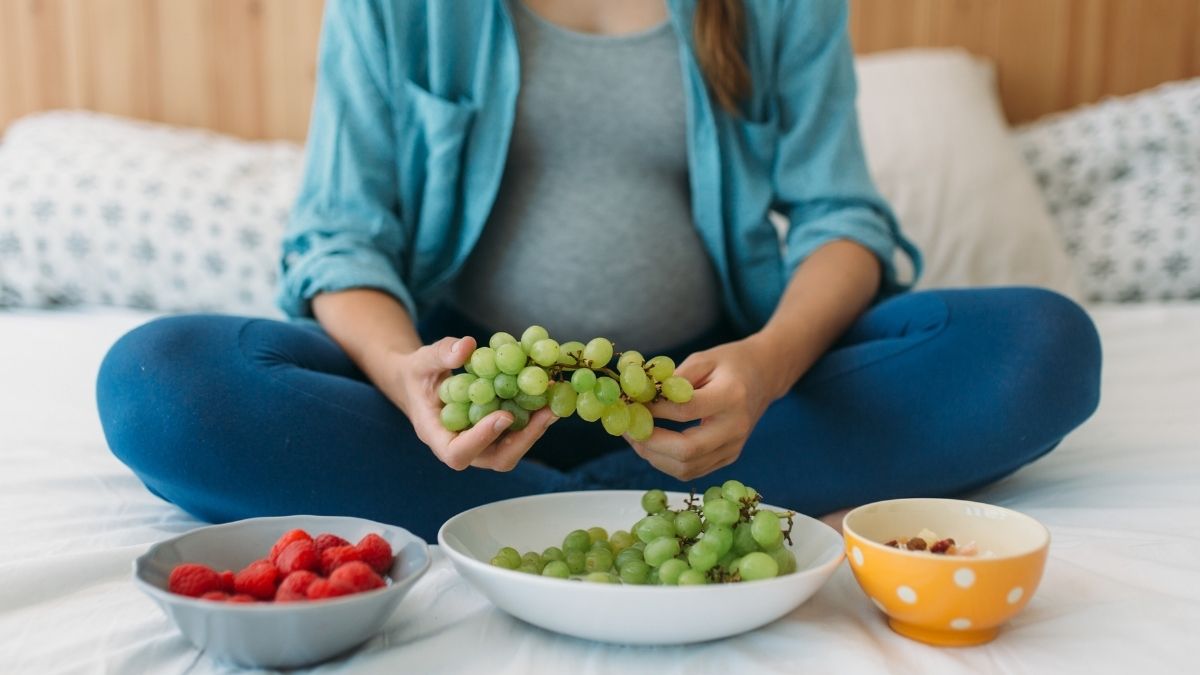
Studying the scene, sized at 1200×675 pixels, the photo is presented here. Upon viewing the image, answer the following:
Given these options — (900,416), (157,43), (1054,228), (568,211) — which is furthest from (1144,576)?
(157,43)

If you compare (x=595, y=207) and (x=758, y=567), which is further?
(x=595, y=207)

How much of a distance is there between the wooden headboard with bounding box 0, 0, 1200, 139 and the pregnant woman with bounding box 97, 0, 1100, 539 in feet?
3.15

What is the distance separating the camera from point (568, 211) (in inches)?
45.4

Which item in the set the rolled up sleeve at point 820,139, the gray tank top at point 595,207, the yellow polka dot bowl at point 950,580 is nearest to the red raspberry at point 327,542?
the yellow polka dot bowl at point 950,580

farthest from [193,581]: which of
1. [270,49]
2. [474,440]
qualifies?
[270,49]

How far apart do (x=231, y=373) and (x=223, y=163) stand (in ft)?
3.28

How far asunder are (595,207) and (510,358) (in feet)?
1.55

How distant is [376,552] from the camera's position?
0.71m

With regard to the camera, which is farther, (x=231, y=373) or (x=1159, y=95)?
(x=1159, y=95)

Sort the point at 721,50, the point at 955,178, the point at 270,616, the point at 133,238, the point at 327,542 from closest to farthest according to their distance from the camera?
the point at 270,616 < the point at 327,542 < the point at 721,50 < the point at 133,238 < the point at 955,178

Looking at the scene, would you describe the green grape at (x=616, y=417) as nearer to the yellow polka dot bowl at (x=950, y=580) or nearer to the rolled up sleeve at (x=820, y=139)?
the yellow polka dot bowl at (x=950, y=580)

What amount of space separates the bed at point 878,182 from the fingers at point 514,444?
93 millimetres

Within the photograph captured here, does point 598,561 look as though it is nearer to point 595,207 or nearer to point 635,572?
point 635,572

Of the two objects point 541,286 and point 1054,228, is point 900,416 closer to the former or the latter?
point 541,286
